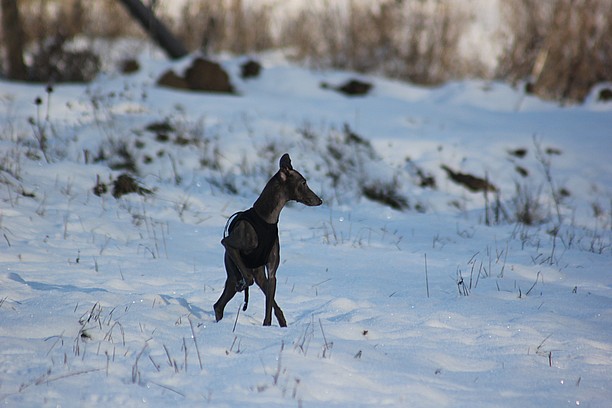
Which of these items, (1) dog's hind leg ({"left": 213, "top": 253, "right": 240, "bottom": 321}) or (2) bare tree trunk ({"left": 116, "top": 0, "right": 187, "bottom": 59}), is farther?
(2) bare tree trunk ({"left": 116, "top": 0, "right": 187, "bottom": 59})

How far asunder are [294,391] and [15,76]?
41.1ft

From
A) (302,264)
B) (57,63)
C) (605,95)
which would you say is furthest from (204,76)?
(605,95)

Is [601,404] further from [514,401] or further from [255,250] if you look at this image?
[255,250]

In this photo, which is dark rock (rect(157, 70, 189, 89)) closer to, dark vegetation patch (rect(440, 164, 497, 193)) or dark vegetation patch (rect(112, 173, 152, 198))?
dark vegetation patch (rect(112, 173, 152, 198))

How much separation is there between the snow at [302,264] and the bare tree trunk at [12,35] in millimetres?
1043

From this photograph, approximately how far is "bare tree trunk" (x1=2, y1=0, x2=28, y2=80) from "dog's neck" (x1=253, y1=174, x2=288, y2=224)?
11117 mm

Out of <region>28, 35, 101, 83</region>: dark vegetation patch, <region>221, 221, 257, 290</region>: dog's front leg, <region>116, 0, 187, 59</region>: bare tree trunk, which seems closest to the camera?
<region>221, 221, 257, 290</region>: dog's front leg

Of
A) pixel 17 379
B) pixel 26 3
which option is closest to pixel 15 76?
pixel 26 3

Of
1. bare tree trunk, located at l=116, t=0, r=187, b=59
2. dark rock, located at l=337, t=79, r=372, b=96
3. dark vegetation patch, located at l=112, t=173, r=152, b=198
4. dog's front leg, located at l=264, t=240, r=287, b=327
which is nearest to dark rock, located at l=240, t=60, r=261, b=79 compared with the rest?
bare tree trunk, located at l=116, t=0, r=187, b=59

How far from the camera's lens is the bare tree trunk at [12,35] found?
13.3 m

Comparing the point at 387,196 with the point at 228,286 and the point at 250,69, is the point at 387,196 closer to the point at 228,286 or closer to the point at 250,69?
the point at 228,286

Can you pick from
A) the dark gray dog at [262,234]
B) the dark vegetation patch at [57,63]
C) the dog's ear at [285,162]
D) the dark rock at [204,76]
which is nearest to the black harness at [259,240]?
the dark gray dog at [262,234]

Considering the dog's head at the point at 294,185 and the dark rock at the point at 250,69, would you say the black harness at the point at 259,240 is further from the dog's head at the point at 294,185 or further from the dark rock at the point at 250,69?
the dark rock at the point at 250,69

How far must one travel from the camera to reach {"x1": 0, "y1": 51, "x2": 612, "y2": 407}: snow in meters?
3.66
